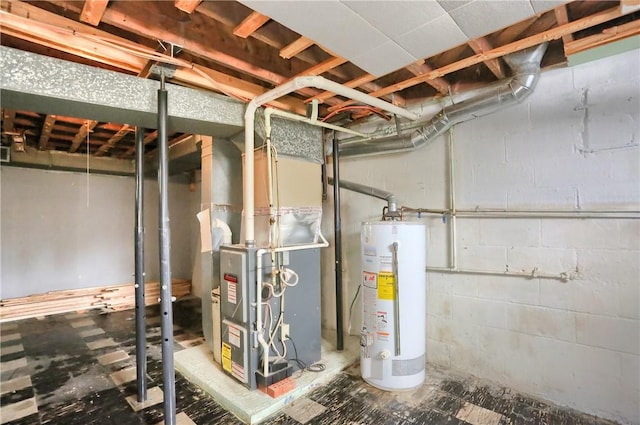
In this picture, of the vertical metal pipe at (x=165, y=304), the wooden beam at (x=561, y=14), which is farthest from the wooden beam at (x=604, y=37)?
the vertical metal pipe at (x=165, y=304)

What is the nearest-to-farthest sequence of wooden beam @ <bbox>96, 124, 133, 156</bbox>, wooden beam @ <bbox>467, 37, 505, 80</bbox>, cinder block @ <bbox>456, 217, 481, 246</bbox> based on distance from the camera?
1. wooden beam @ <bbox>467, 37, 505, 80</bbox>
2. cinder block @ <bbox>456, 217, 481, 246</bbox>
3. wooden beam @ <bbox>96, 124, 133, 156</bbox>

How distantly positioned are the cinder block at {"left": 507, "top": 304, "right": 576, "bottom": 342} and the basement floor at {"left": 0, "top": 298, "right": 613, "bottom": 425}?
480mm

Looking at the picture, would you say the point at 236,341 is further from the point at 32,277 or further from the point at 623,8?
the point at 32,277

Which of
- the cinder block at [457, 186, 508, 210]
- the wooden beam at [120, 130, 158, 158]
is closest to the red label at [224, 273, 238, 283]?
the cinder block at [457, 186, 508, 210]

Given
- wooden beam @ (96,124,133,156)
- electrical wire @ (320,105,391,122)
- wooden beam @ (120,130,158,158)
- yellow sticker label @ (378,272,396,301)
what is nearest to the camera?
yellow sticker label @ (378,272,396,301)

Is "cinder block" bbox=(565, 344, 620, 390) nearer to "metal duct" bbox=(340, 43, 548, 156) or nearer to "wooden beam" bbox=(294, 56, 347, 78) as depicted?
"metal duct" bbox=(340, 43, 548, 156)

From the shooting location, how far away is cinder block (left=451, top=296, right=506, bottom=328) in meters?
2.42

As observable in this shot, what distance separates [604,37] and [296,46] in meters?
1.80

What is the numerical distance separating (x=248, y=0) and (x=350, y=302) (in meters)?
2.85

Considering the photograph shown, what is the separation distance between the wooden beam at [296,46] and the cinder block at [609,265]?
7.32 feet

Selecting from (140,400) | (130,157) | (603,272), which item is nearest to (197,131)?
(140,400)

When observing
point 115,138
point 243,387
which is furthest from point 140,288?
point 115,138

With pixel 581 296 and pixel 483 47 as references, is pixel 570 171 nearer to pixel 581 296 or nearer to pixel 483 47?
pixel 581 296

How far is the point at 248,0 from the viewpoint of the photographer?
4.61 feet
